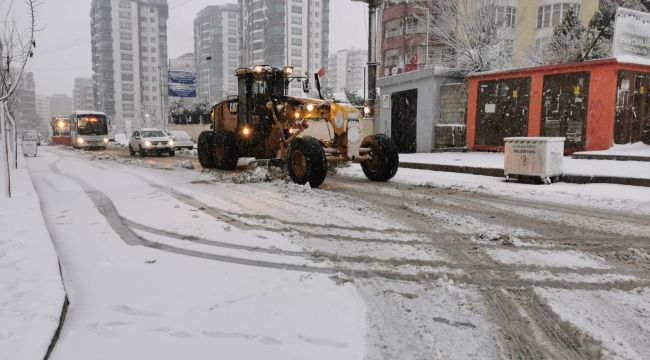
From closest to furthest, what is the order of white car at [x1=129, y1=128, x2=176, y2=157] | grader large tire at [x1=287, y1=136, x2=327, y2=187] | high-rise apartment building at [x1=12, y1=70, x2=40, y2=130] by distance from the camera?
grader large tire at [x1=287, y1=136, x2=327, y2=187] < white car at [x1=129, y1=128, x2=176, y2=157] < high-rise apartment building at [x1=12, y1=70, x2=40, y2=130]

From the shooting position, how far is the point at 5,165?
26.9 feet

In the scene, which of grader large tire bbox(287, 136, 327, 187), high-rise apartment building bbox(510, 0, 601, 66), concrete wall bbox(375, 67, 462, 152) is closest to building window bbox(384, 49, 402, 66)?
high-rise apartment building bbox(510, 0, 601, 66)

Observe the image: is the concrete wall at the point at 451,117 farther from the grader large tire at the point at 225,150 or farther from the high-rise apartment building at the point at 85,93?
the high-rise apartment building at the point at 85,93

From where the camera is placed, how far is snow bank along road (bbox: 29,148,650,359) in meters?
2.63

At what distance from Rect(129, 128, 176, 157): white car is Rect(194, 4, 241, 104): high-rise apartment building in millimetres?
112701

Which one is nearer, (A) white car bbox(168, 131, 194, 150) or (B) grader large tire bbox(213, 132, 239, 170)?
(B) grader large tire bbox(213, 132, 239, 170)

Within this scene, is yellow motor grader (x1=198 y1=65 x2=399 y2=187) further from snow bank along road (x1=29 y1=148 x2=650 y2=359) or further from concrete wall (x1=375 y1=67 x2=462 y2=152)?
concrete wall (x1=375 y1=67 x2=462 y2=152)

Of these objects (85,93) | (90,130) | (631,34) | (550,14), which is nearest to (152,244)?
(631,34)

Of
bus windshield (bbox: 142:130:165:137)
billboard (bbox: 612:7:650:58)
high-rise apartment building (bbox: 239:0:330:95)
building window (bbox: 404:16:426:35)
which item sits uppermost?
high-rise apartment building (bbox: 239:0:330:95)

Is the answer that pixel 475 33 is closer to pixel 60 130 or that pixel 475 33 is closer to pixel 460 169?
pixel 460 169

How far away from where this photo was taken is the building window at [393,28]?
53188mm

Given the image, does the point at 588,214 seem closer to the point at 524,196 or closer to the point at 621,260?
the point at 524,196

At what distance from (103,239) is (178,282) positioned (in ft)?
6.02

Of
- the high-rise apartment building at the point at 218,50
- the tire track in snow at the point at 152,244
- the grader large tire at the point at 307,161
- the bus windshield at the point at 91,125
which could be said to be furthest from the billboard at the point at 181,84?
the high-rise apartment building at the point at 218,50
